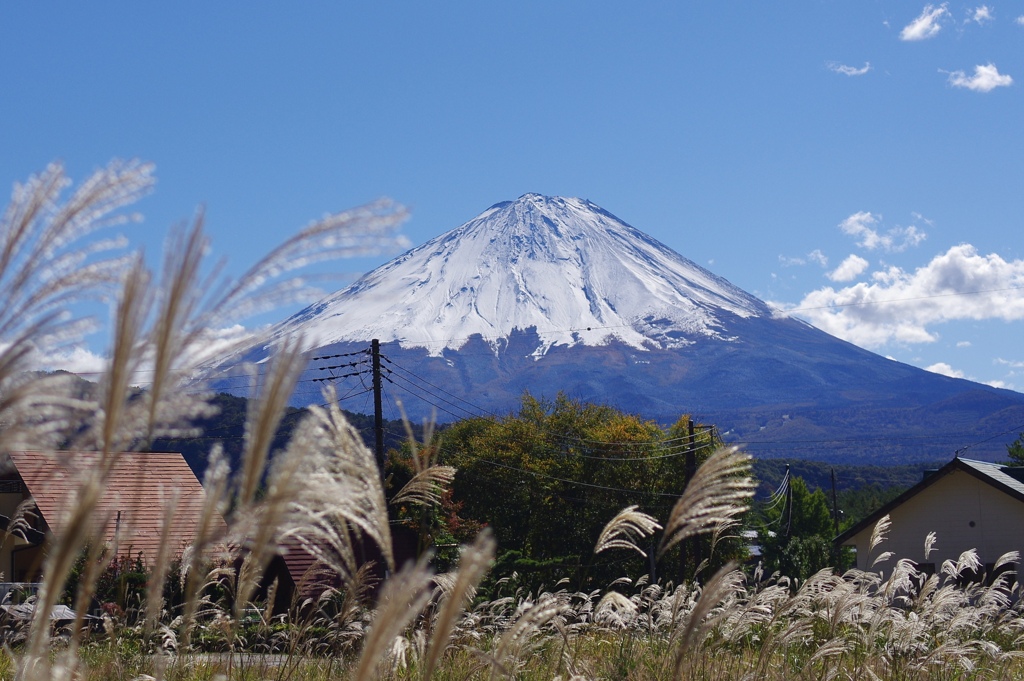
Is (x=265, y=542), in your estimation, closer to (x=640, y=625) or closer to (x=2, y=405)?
(x=2, y=405)

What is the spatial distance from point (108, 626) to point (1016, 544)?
83.2 feet

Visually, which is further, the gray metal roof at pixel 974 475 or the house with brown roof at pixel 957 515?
the house with brown roof at pixel 957 515

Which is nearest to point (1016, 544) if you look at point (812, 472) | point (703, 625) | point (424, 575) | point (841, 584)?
point (841, 584)

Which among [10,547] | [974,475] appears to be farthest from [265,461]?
[974,475]

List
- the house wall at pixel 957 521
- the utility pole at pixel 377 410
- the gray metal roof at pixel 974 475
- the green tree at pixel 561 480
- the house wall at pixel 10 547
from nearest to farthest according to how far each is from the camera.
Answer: the house wall at pixel 10 547 < the gray metal roof at pixel 974 475 < the utility pole at pixel 377 410 < the house wall at pixel 957 521 < the green tree at pixel 561 480

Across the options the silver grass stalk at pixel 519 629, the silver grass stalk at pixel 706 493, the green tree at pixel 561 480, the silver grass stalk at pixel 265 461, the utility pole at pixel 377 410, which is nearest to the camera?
the silver grass stalk at pixel 265 461

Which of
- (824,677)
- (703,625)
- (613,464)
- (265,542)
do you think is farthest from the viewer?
(613,464)

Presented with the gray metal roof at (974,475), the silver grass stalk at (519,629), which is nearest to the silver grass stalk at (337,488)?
the silver grass stalk at (519,629)

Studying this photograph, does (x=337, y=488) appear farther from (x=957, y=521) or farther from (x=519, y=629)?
(x=957, y=521)

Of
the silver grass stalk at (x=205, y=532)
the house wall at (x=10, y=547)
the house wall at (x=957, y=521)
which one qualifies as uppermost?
the silver grass stalk at (x=205, y=532)

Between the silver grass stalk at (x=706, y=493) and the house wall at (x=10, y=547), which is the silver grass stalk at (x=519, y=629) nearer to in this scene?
the silver grass stalk at (x=706, y=493)

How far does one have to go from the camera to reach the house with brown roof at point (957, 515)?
2478cm

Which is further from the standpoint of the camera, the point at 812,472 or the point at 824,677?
the point at 812,472

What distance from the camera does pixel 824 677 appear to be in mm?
3893
